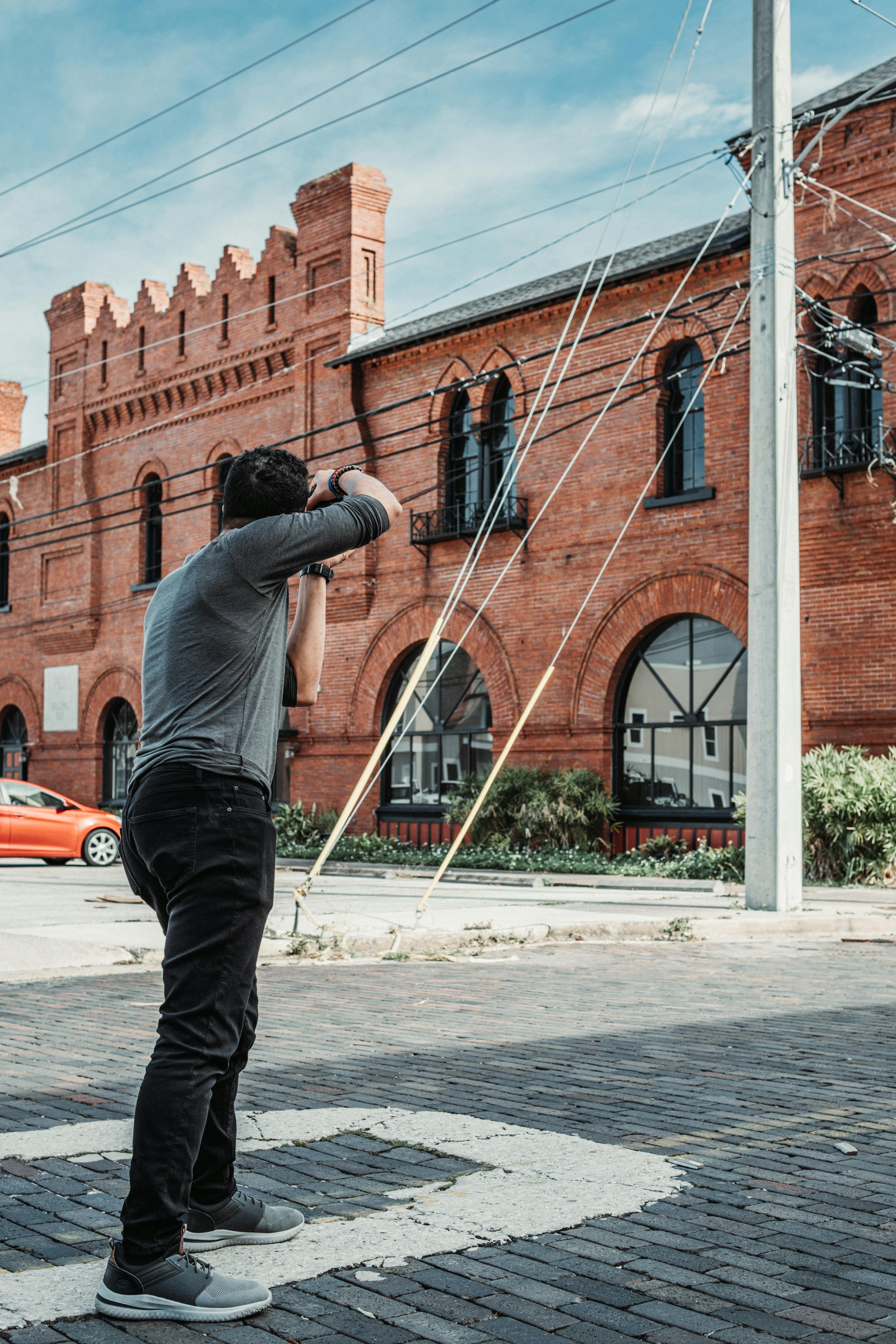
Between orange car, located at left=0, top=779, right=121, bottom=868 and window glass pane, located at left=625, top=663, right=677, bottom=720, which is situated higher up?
window glass pane, located at left=625, top=663, right=677, bottom=720

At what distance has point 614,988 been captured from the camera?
8.75m

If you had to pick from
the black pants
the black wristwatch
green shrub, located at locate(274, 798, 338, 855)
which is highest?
the black wristwatch

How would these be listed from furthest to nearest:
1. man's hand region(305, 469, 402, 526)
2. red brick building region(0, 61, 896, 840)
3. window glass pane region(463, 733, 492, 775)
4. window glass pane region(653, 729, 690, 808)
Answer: window glass pane region(463, 733, 492, 775) → window glass pane region(653, 729, 690, 808) → red brick building region(0, 61, 896, 840) → man's hand region(305, 469, 402, 526)

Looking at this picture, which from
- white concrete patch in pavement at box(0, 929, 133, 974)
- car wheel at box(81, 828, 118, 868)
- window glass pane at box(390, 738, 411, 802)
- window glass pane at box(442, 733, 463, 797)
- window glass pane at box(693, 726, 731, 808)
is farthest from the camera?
window glass pane at box(390, 738, 411, 802)

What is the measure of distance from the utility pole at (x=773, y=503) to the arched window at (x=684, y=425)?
621 centimetres

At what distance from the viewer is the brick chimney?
41.1m

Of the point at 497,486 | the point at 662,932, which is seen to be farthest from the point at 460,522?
the point at 662,932

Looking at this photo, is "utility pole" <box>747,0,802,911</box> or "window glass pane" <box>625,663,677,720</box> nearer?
"utility pole" <box>747,0,802,911</box>

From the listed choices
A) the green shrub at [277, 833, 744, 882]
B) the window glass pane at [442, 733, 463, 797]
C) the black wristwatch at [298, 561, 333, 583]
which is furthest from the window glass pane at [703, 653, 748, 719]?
the black wristwatch at [298, 561, 333, 583]

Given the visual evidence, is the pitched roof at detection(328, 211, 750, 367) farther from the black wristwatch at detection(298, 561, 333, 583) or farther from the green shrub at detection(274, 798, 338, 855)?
the black wristwatch at detection(298, 561, 333, 583)

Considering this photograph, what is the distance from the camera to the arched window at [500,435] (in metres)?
22.5

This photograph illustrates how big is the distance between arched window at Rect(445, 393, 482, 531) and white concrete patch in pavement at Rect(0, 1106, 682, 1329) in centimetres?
1831

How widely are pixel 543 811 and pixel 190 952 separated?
16.8 m

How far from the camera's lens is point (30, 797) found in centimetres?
2144
